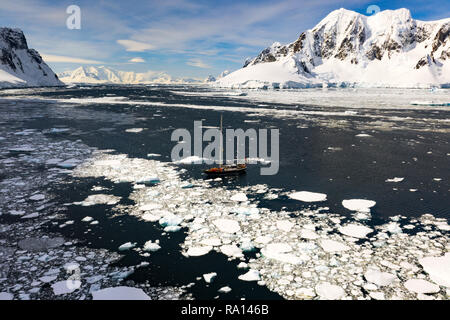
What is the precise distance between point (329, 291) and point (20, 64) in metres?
172

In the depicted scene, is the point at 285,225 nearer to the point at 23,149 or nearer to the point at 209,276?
the point at 209,276

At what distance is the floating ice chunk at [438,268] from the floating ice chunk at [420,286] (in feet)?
0.69

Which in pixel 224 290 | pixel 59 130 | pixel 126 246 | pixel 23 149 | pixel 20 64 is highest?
pixel 20 64

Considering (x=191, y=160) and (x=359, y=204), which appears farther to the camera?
(x=191, y=160)

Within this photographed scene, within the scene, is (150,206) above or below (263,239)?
above

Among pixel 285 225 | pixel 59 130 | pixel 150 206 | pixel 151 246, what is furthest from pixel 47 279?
pixel 59 130

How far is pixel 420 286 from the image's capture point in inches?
203

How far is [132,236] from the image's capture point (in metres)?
6.90

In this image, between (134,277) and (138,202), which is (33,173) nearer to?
(138,202)

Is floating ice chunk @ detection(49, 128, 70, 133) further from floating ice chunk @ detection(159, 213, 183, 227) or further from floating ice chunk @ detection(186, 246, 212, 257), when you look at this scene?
floating ice chunk @ detection(186, 246, 212, 257)

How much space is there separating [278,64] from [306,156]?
136800 mm

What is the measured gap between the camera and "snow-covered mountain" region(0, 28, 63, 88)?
122625mm

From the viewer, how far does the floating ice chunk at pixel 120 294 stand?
482 centimetres

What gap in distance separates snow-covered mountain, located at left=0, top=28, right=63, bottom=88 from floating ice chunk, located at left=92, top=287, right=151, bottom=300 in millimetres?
135025
